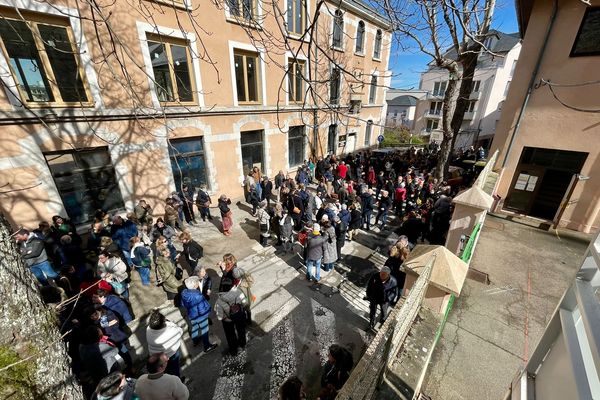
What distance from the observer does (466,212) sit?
5.43 metres

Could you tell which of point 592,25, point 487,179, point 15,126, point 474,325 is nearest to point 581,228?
point 487,179

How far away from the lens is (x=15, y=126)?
20.7 ft

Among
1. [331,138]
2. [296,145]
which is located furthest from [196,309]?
[331,138]

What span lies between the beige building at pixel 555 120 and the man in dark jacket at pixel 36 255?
1402cm

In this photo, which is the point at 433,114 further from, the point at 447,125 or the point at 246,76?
the point at 246,76

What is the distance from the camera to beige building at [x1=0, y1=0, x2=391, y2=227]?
6203 mm

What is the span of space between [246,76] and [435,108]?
126 ft

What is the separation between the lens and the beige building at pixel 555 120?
7445 mm

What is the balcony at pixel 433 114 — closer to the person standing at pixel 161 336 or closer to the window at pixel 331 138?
the window at pixel 331 138

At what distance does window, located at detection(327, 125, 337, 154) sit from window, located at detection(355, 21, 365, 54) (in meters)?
5.32

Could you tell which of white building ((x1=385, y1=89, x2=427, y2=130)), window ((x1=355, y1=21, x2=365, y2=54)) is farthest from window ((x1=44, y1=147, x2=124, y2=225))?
white building ((x1=385, y1=89, x2=427, y2=130))

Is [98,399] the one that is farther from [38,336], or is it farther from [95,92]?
[95,92]

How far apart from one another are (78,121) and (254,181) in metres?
5.89

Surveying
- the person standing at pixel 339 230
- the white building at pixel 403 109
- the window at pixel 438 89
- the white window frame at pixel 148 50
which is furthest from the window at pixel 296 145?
the white building at pixel 403 109
